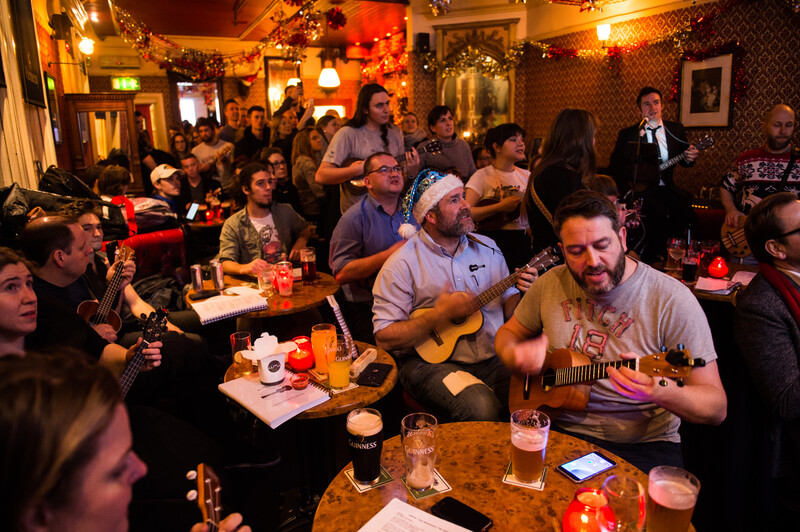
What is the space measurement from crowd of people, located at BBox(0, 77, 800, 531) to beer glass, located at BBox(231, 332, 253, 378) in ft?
1.03

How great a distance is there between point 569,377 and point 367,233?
6.12 feet

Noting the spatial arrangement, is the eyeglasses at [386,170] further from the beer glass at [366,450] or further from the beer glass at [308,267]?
the beer glass at [366,450]

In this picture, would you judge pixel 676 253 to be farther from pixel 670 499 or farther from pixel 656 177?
pixel 670 499

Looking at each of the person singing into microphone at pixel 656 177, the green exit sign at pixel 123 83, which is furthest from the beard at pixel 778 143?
the green exit sign at pixel 123 83

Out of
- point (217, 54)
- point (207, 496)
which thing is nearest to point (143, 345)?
point (207, 496)

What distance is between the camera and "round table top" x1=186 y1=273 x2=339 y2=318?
2883 mm

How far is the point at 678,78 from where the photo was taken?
6.77 metres

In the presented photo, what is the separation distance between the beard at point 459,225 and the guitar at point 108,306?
6.08 ft

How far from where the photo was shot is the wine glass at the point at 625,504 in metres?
1.17

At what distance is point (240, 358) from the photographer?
2.23 metres

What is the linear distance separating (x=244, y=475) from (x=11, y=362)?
2.14 meters

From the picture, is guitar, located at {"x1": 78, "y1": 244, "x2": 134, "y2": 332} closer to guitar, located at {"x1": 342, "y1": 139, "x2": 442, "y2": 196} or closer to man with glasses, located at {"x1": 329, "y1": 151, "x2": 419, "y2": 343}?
man with glasses, located at {"x1": 329, "y1": 151, "x2": 419, "y2": 343}

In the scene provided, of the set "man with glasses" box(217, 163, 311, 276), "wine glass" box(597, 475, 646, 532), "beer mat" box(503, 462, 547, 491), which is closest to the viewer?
"wine glass" box(597, 475, 646, 532)

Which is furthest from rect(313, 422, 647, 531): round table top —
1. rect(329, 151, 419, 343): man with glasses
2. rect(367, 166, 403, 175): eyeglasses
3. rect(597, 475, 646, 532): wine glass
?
rect(367, 166, 403, 175): eyeglasses
